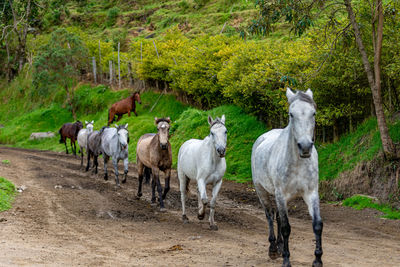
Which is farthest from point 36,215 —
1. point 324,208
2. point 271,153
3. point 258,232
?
point 324,208

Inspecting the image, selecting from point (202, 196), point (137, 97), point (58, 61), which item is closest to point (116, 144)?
point (202, 196)

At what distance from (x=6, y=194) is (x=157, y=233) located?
5267mm

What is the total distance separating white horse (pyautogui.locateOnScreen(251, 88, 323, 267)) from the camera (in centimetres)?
521

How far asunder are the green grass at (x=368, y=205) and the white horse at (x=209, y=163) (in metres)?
4.11

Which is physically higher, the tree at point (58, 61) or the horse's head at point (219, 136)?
the tree at point (58, 61)

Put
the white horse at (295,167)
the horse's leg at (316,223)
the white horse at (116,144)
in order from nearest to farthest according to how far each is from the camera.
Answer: the white horse at (295,167) < the horse's leg at (316,223) < the white horse at (116,144)

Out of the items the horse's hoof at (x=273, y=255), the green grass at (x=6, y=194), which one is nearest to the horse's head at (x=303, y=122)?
the horse's hoof at (x=273, y=255)

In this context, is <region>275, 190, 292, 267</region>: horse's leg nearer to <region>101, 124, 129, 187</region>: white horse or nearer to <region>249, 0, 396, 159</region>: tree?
<region>249, 0, 396, 159</region>: tree

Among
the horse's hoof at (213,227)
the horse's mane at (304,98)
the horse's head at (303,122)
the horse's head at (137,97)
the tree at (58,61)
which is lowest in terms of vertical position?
the horse's hoof at (213,227)

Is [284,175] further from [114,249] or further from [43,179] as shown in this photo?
[43,179]

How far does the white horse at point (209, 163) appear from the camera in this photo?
29.1ft

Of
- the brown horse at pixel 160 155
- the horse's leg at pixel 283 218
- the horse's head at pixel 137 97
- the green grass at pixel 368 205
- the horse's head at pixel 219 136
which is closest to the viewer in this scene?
the horse's leg at pixel 283 218

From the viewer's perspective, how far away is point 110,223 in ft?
31.2

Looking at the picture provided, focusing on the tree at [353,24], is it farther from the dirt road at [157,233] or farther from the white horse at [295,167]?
the white horse at [295,167]
